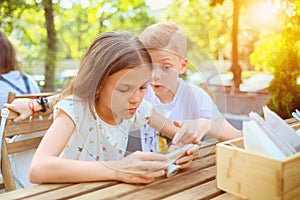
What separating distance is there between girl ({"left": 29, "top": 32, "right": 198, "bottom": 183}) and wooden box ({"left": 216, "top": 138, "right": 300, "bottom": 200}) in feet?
0.51

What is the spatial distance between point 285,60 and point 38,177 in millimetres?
3440

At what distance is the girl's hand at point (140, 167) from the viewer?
0.84 meters

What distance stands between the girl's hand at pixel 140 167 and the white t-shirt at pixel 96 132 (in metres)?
0.02

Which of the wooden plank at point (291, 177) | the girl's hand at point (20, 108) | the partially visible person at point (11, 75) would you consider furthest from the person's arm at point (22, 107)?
the partially visible person at point (11, 75)

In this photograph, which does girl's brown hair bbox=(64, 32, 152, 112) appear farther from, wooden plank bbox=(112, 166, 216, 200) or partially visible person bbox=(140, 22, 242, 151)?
wooden plank bbox=(112, 166, 216, 200)

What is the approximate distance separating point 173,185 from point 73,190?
0.25 metres

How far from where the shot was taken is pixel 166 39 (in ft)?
2.48

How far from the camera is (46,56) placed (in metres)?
4.56

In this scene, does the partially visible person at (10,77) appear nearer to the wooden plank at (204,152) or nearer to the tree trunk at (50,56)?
the wooden plank at (204,152)

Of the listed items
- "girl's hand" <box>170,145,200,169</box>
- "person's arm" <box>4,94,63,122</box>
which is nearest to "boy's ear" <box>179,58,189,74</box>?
"girl's hand" <box>170,145,200,169</box>

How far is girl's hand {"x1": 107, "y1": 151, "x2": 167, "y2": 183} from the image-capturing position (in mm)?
839

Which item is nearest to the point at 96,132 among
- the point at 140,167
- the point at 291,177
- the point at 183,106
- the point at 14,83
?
the point at 140,167

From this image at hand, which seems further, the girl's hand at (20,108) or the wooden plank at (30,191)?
the girl's hand at (20,108)

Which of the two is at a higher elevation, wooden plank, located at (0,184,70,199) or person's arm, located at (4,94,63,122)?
person's arm, located at (4,94,63,122)
